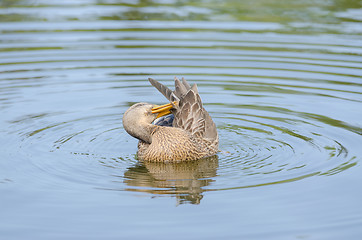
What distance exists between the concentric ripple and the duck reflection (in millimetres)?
24

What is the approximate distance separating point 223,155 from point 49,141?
2570 millimetres

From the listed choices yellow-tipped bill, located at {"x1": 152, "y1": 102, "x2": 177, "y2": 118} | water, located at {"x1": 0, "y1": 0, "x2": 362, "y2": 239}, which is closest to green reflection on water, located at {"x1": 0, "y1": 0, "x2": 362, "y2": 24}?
water, located at {"x1": 0, "y1": 0, "x2": 362, "y2": 239}

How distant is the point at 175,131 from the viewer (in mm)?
9727

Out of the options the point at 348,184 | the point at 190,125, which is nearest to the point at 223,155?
the point at 190,125

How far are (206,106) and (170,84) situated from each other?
1.28m

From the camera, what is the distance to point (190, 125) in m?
10.0

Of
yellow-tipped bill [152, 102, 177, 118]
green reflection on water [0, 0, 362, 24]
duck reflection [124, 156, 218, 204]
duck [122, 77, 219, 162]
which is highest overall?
green reflection on water [0, 0, 362, 24]

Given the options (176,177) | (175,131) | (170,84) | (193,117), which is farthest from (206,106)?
(176,177)

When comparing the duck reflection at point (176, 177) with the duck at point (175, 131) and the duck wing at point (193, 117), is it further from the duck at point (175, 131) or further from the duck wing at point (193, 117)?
the duck wing at point (193, 117)

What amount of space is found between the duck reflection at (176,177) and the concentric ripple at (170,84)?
24 mm

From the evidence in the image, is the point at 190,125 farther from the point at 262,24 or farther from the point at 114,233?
the point at 262,24

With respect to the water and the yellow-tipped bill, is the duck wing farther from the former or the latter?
the water

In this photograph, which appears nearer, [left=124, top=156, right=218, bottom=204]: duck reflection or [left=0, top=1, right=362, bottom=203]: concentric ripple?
[left=124, top=156, right=218, bottom=204]: duck reflection

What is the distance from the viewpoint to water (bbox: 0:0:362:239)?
7344 mm
